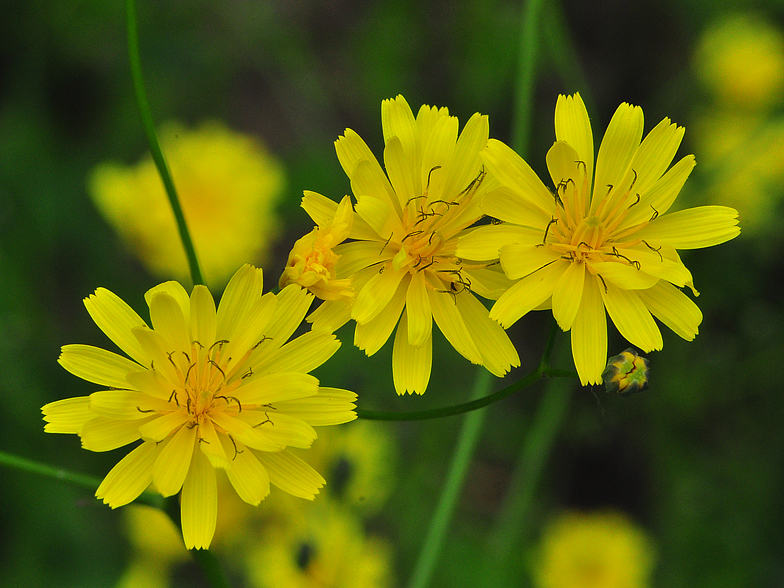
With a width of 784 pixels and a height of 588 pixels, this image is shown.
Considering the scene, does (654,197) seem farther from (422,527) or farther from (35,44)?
(35,44)

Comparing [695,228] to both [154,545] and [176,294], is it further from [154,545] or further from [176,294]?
[154,545]

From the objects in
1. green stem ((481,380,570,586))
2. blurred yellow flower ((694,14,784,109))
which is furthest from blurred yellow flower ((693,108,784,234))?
green stem ((481,380,570,586))

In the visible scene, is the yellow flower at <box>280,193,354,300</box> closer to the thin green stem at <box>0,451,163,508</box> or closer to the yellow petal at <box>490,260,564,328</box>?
the yellow petal at <box>490,260,564,328</box>

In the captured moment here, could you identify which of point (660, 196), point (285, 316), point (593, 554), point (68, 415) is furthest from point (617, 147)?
point (593, 554)

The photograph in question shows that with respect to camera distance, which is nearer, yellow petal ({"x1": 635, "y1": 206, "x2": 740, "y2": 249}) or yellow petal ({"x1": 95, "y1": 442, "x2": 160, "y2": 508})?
yellow petal ({"x1": 95, "y1": 442, "x2": 160, "y2": 508})

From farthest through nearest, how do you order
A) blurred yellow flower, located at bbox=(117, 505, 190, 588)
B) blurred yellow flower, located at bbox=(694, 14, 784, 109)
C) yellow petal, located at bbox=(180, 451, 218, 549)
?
blurred yellow flower, located at bbox=(694, 14, 784, 109)
blurred yellow flower, located at bbox=(117, 505, 190, 588)
yellow petal, located at bbox=(180, 451, 218, 549)

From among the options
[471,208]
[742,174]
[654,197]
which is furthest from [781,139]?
[471,208]

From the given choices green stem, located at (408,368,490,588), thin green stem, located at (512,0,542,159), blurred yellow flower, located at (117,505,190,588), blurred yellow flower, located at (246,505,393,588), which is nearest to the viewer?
green stem, located at (408,368,490,588)
